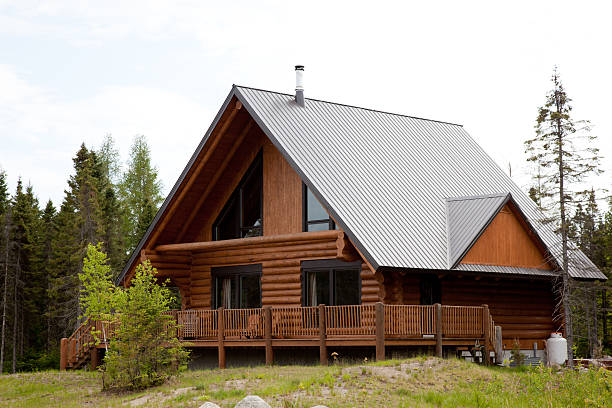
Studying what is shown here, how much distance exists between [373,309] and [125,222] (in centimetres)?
3755

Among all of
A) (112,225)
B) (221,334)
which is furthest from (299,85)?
(112,225)

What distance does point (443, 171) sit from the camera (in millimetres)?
28484

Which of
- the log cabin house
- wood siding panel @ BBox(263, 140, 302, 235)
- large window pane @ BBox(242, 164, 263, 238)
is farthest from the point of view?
large window pane @ BBox(242, 164, 263, 238)

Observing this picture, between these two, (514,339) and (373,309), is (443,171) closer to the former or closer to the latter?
(514,339)

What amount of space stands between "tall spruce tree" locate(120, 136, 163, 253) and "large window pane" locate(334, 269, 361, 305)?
3446 cm

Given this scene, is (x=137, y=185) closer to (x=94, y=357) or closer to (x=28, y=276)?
(x=28, y=276)

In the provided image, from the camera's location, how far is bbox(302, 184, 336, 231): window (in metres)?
24.3

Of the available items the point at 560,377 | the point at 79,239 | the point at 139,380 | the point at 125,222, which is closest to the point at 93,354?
the point at 139,380

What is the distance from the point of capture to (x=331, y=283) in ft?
79.0

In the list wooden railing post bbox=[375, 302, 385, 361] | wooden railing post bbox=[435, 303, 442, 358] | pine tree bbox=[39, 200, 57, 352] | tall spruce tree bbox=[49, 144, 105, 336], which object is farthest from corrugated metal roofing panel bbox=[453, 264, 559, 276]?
pine tree bbox=[39, 200, 57, 352]

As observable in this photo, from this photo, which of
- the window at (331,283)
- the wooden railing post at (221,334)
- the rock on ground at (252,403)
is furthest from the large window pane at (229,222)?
the rock on ground at (252,403)

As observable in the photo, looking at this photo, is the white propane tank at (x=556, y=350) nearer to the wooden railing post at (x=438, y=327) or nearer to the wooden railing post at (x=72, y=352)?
the wooden railing post at (x=438, y=327)

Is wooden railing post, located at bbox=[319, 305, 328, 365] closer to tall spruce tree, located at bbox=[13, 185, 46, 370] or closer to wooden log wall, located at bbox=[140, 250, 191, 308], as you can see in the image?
wooden log wall, located at bbox=[140, 250, 191, 308]

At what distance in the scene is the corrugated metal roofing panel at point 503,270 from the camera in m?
23.0
